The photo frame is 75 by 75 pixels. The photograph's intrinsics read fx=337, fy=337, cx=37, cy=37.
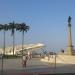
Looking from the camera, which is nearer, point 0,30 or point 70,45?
point 70,45

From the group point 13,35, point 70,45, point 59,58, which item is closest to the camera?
point 59,58

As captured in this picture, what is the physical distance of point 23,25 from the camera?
362 ft

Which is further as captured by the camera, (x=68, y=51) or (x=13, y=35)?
(x=13, y=35)

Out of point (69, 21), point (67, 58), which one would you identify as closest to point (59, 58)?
point (67, 58)

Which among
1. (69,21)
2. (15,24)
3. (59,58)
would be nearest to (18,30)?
(15,24)

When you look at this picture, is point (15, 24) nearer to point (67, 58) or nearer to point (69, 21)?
point (69, 21)

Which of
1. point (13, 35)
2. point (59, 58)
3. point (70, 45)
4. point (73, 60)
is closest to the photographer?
point (73, 60)

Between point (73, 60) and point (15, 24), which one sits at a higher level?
point (15, 24)

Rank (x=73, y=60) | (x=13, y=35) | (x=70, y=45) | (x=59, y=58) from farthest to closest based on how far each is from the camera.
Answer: (x=13, y=35), (x=70, y=45), (x=59, y=58), (x=73, y=60)

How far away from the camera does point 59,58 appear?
5309 cm

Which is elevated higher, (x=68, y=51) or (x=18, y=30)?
(x=18, y=30)

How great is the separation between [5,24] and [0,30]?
275 cm

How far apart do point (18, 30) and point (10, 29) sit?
8.69ft

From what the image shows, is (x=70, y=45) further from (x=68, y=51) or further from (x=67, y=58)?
(x=67, y=58)
